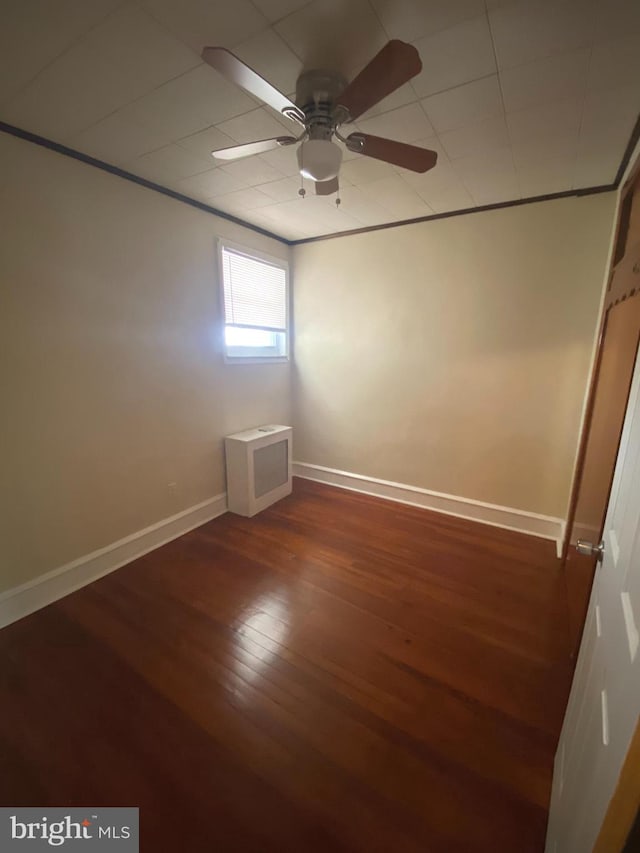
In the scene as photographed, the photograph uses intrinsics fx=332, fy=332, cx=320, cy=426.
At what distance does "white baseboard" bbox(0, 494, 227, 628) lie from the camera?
1846 millimetres

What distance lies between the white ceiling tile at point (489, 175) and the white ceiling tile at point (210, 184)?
1.40 m

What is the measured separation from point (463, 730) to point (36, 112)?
10.8 ft

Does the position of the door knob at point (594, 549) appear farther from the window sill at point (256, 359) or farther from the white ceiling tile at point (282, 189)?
the window sill at point (256, 359)

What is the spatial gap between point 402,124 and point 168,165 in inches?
54.7

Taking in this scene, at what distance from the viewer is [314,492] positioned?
357 centimetres

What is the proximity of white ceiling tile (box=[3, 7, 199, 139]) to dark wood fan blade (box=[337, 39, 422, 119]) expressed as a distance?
639mm

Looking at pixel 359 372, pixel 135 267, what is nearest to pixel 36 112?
pixel 135 267

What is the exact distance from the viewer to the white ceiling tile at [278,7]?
3.48 ft

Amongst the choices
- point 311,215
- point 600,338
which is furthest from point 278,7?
point 600,338

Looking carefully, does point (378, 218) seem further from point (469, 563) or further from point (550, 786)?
point (550, 786)

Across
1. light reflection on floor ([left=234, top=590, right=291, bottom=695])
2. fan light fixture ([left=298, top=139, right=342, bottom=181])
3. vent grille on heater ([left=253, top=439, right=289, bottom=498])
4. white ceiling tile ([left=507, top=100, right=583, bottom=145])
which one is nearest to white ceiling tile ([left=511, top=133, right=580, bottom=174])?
white ceiling tile ([left=507, top=100, right=583, bottom=145])

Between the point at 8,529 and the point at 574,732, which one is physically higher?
the point at 8,529

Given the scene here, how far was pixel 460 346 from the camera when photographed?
2875 mm

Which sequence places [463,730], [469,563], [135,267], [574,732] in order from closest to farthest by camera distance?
[574,732]
[463,730]
[135,267]
[469,563]
